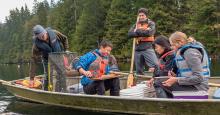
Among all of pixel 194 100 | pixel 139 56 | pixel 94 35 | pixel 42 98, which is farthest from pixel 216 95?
pixel 94 35

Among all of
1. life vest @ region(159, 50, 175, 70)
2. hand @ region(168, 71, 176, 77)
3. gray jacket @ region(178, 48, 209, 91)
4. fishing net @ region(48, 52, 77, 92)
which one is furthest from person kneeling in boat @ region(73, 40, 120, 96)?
gray jacket @ region(178, 48, 209, 91)

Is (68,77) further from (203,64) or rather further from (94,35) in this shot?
(94,35)

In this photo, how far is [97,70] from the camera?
915 centimetres

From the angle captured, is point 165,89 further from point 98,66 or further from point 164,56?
point 98,66

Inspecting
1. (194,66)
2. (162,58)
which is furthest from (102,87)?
(194,66)

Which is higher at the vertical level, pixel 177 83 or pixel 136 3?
pixel 136 3

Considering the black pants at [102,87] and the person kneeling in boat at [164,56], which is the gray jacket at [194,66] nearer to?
the person kneeling in boat at [164,56]

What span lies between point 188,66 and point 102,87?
8.26 feet

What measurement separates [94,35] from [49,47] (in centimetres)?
4647

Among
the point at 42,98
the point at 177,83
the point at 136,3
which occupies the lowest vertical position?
the point at 42,98

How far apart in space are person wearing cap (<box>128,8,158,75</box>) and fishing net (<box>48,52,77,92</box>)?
66.7 inches

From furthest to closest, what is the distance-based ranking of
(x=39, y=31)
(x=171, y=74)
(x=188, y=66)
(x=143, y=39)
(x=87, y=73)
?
1. (x=143, y=39)
2. (x=39, y=31)
3. (x=87, y=73)
4. (x=171, y=74)
5. (x=188, y=66)

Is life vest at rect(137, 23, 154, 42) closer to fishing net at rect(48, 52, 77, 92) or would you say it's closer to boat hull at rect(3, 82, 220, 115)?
fishing net at rect(48, 52, 77, 92)

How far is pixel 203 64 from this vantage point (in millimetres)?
7211
